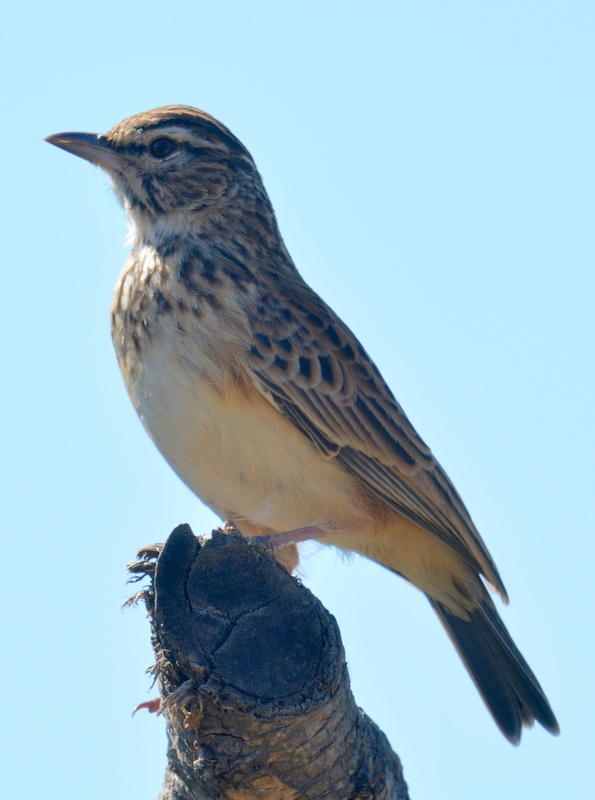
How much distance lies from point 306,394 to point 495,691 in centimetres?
284

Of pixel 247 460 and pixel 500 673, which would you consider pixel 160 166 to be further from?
pixel 500 673

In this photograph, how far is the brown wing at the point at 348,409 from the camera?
23.6 ft

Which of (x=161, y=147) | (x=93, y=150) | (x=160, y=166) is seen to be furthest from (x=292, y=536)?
(x=93, y=150)

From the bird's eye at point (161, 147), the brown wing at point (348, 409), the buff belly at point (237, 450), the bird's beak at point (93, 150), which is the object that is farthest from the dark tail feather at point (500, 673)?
the bird's beak at point (93, 150)

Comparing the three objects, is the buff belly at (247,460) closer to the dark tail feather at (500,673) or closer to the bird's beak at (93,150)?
the dark tail feather at (500,673)

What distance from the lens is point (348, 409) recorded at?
7625 millimetres

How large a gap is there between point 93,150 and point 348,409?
9.55 feet

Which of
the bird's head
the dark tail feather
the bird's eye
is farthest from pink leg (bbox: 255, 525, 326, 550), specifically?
the bird's eye

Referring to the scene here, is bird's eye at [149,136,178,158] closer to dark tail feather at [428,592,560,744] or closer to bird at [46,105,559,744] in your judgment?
bird at [46,105,559,744]

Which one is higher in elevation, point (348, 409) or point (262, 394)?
point (348, 409)

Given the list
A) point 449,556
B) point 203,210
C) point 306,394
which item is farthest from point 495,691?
point 203,210

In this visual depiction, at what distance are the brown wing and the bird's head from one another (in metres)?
1.04

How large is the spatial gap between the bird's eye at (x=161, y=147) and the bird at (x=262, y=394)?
16 mm

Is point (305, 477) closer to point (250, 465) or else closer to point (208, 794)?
point (250, 465)
